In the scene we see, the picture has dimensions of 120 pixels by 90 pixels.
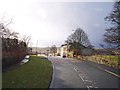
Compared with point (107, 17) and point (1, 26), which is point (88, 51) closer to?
point (107, 17)

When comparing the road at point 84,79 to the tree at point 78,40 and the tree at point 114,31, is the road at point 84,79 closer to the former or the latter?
the tree at point 114,31

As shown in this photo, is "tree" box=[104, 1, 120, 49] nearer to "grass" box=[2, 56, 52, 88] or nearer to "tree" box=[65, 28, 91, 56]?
"grass" box=[2, 56, 52, 88]

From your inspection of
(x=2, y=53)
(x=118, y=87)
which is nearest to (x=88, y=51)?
(x=2, y=53)

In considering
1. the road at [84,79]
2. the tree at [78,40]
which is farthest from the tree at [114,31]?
the tree at [78,40]

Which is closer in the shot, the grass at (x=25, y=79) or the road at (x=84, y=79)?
the grass at (x=25, y=79)

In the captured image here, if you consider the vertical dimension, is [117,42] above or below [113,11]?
below

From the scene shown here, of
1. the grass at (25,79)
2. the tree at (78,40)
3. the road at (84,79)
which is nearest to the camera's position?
the grass at (25,79)

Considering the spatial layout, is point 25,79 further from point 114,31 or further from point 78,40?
point 78,40

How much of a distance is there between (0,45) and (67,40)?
6876 centimetres

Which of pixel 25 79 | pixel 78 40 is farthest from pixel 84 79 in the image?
pixel 78 40

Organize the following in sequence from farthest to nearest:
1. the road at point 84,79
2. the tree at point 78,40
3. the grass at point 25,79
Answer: the tree at point 78,40 → the road at point 84,79 → the grass at point 25,79

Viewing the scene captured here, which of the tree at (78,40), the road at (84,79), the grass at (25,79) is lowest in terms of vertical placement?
the road at (84,79)

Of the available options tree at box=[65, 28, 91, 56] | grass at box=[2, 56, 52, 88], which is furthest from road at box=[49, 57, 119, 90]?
tree at box=[65, 28, 91, 56]

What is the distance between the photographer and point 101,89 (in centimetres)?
1962
